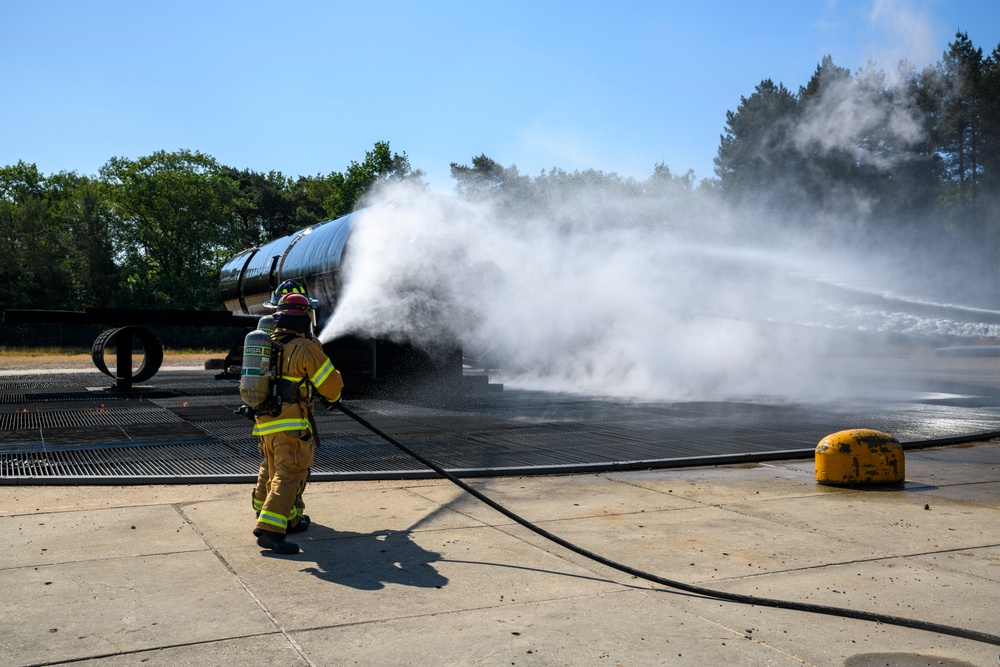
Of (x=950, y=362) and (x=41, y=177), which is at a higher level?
(x=41, y=177)

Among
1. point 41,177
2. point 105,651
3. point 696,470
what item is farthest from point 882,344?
point 41,177

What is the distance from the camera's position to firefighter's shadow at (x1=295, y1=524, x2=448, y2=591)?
462cm

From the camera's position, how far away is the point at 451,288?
15383 mm

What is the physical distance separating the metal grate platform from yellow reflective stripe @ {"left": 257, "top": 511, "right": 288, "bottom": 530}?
7.57 feet

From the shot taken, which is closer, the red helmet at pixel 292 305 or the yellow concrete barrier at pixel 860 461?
the red helmet at pixel 292 305

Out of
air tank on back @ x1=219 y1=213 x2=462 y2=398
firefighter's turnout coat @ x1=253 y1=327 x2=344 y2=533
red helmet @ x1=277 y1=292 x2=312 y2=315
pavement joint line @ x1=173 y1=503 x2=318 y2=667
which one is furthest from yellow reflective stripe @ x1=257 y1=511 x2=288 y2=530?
air tank on back @ x1=219 y1=213 x2=462 y2=398

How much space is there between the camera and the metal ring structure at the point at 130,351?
16797 mm

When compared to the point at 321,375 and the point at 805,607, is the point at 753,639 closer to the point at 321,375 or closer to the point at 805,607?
the point at 805,607

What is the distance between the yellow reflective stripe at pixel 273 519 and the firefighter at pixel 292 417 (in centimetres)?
4

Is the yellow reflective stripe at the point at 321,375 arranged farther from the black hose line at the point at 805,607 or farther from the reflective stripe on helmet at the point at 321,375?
the black hose line at the point at 805,607

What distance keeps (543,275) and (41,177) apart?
69.8 meters

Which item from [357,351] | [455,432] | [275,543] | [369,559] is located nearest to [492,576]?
[369,559]

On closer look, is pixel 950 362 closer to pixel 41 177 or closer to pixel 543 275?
pixel 543 275

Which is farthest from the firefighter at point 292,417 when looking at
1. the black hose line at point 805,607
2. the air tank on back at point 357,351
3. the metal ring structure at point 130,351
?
the metal ring structure at point 130,351
